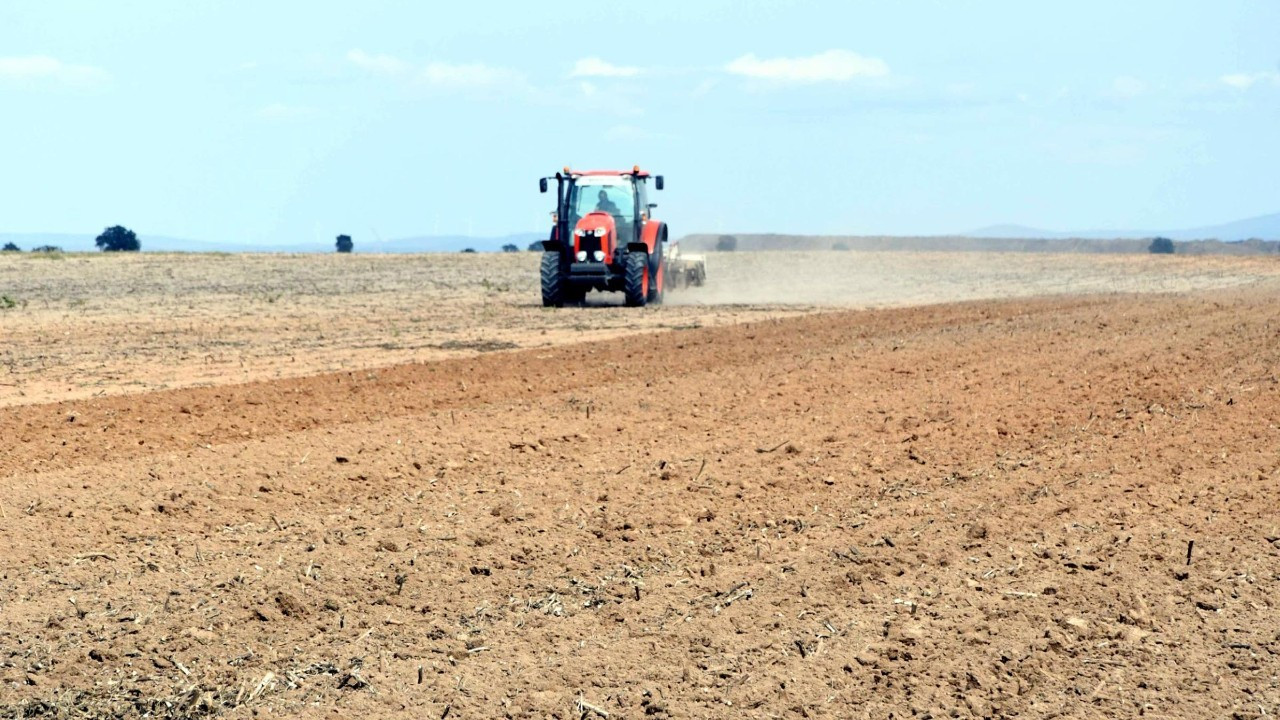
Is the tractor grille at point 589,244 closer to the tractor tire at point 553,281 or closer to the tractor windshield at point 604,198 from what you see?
the tractor tire at point 553,281

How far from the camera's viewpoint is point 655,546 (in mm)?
7531

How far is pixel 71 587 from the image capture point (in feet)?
22.3

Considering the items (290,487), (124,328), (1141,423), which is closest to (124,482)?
(290,487)

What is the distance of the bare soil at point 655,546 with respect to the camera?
5711 mm

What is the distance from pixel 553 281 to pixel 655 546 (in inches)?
703

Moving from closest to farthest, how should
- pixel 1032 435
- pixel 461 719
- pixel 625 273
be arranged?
pixel 461 719 → pixel 1032 435 → pixel 625 273

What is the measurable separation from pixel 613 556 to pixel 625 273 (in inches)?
701

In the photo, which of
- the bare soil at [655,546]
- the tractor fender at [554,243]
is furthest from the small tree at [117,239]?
the bare soil at [655,546]

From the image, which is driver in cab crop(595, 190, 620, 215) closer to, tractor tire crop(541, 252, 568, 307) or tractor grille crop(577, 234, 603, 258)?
tractor grille crop(577, 234, 603, 258)

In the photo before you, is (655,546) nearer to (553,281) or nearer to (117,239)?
(553,281)

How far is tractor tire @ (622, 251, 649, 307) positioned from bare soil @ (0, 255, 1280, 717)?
11589 millimetres

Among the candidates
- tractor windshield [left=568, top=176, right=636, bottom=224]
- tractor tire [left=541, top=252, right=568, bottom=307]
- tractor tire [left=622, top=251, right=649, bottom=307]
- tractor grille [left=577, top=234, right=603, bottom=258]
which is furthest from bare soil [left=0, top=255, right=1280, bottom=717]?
tractor windshield [left=568, top=176, right=636, bottom=224]

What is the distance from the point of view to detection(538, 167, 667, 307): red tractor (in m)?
24.7

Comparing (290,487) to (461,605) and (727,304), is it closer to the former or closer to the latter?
(461,605)
